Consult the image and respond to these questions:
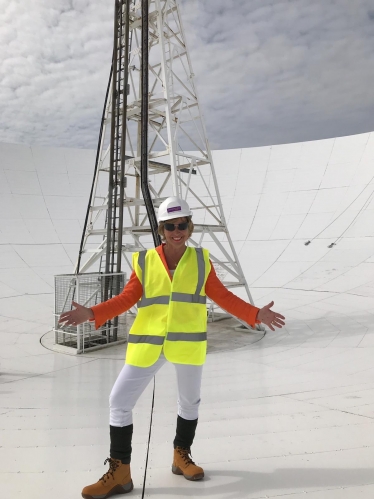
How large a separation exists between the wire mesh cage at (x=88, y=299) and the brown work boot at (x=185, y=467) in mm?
4212

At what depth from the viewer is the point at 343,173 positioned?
13.3 metres

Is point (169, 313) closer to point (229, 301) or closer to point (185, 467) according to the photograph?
point (229, 301)

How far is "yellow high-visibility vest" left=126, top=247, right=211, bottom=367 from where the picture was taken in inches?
91.0

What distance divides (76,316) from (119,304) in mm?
251

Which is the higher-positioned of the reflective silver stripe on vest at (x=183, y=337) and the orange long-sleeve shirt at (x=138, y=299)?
the orange long-sleeve shirt at (x=138, y=299)

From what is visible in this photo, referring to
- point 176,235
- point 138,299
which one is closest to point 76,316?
point 138,299

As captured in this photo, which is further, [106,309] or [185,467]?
[185,467]

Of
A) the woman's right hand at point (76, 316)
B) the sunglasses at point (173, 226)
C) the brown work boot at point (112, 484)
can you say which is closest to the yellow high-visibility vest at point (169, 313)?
the sunglasses at point (173, 226)

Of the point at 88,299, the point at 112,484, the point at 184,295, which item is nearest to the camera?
the point at 112,484

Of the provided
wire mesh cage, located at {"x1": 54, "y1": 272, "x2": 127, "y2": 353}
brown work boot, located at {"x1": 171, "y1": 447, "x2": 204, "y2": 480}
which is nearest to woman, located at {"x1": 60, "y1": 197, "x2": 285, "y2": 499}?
brown work boot, located at {"x1": 171, "y1": 447, "x2": 204, "y2": 480}

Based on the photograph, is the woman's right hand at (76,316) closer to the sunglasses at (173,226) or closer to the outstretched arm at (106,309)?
the outstretched arm at (106,309)

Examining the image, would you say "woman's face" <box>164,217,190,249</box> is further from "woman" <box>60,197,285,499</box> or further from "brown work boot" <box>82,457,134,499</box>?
"brown work boot" <box>82,457,134,499</box>

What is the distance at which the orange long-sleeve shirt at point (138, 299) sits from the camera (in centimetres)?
233

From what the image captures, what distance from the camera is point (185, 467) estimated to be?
8.04 feet
